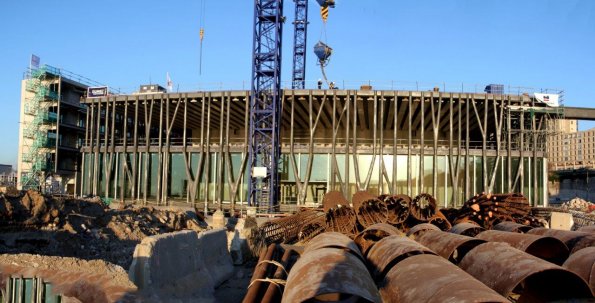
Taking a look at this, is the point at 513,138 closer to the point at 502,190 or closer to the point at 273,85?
the point at 502,190

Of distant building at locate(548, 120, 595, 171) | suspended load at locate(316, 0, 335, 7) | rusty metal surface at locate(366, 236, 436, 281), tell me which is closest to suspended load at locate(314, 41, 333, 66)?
suspended load at locate(316, 0, 335, 7)

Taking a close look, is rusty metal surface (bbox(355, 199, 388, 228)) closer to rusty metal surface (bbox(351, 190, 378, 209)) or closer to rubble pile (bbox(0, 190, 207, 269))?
rusty metal surface (bbox(351, 190, 378, 209))

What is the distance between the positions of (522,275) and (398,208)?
12.7 metres

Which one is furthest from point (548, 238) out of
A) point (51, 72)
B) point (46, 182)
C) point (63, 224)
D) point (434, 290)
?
point (51, 72)

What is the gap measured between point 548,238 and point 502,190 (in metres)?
25.7

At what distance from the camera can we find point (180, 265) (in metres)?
8.53

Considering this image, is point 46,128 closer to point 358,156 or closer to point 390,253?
point 358,156

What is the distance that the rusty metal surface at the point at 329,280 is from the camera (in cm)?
583

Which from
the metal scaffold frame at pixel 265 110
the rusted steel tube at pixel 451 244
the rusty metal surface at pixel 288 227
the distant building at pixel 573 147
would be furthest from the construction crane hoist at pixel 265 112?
the distant building at pixel 573 147

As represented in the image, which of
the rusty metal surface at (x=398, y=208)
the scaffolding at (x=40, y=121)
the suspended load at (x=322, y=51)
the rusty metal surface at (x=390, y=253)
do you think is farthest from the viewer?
the scaffolding at (x=40, y=121)

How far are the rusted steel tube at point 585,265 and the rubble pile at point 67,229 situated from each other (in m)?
9.54

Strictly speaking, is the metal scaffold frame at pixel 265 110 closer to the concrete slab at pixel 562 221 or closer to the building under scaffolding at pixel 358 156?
the building under scaffolding at pixel 358 156

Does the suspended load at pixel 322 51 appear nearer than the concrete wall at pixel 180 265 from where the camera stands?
No

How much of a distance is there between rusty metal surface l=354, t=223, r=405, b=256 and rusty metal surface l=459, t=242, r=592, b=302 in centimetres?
427
